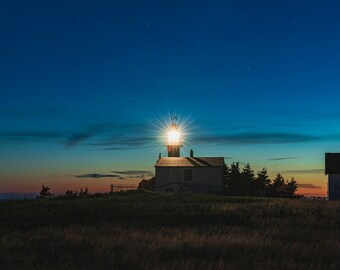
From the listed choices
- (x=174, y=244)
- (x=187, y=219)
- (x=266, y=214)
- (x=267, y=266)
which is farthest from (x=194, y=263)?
(x=266, y=214)

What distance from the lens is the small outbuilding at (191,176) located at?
60.1 metres

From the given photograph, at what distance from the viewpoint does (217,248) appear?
12078mm

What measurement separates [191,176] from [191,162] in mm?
2188

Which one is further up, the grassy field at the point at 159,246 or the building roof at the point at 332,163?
the building roof at the point at 332,163

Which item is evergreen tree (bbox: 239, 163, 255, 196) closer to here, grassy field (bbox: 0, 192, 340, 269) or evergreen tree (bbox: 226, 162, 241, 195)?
evergreen tree (bbox: 226, 162, 241, 195)

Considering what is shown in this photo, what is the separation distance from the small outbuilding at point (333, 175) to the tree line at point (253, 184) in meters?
4.84

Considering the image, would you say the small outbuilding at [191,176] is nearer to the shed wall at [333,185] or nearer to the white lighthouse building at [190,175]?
the white lighthouse building at [190,175]

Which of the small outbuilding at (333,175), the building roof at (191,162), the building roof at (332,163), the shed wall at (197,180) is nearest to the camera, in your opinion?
the small outbuilding at (333,175)

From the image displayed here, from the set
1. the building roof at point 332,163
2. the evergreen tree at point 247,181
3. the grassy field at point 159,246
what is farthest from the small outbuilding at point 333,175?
the grassy field at point 159,246

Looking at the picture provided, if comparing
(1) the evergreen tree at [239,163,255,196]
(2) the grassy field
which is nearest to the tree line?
(1) the evergreen tree at [239,163,255,196]

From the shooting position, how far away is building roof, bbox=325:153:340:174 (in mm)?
58406

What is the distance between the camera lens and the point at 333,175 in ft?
191

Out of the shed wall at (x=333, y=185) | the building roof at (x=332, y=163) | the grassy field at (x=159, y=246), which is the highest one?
the building roof at (x=332, y=163)

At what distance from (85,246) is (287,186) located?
197ft
